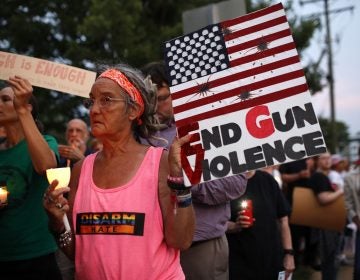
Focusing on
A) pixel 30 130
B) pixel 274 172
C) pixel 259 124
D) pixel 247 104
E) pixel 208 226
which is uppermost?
pixel 274 172

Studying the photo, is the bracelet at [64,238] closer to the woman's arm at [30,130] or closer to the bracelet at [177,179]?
the woman's arm at [30,130]

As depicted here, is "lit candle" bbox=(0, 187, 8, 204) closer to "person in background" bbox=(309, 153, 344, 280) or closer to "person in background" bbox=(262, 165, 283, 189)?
"person in background" bbox=(262, 165, 283, 189)

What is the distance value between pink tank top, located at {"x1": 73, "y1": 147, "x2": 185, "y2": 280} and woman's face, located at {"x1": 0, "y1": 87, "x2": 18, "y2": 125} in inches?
42.2

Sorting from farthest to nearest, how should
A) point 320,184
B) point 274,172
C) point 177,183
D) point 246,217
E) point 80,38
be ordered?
1. point 80,38
2. point 274,172
3. point 320,184
4. point 246,217
5. point 177,183

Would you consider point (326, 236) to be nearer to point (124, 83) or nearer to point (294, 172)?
point (294, 172)

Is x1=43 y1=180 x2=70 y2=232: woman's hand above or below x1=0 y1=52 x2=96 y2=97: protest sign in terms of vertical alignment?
below

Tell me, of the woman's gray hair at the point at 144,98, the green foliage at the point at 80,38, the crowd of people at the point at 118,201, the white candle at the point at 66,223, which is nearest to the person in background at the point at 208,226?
the crowd of people at the point at 118,201

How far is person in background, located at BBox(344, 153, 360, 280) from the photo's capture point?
571 cm

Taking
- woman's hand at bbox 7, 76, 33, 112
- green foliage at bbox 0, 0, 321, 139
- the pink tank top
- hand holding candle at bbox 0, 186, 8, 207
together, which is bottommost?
the pink tank top

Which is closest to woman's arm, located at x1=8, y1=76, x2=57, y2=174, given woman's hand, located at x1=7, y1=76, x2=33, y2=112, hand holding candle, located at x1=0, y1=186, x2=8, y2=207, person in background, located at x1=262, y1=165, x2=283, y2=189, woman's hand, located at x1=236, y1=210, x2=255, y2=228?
woman's hand, located at x1=7, y1=76, x2=33, y2=112

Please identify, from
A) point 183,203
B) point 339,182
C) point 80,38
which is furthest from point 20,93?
point 80,38

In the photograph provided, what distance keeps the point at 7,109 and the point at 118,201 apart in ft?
4.26

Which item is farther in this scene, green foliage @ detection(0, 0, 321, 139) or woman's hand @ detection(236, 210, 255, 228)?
green foliage @ detection(0, 0, 321, 139)

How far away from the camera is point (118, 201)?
2531 mm
